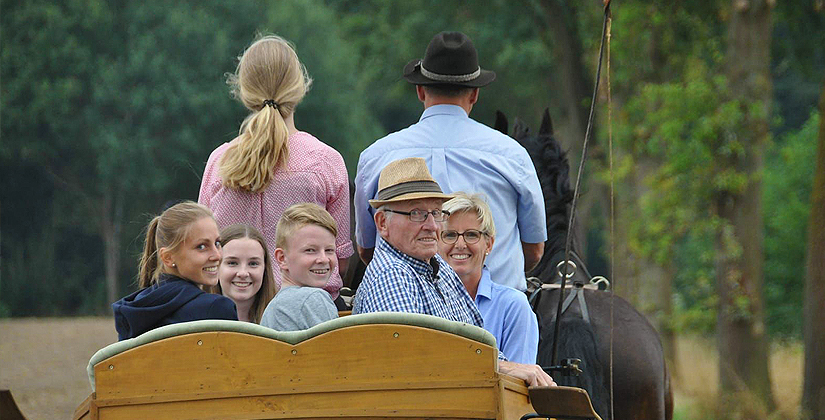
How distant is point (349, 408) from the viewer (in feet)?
11.7

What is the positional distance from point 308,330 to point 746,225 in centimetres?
967

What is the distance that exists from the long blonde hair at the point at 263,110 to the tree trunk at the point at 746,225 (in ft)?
26.7

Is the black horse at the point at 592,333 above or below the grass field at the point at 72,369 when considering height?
above

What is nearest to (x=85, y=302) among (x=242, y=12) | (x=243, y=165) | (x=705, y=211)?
(x=242, y=12)

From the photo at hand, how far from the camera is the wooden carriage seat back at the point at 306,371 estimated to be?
3.52m

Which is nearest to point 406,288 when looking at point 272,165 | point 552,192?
point 272,165

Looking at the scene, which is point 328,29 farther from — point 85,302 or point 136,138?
point 85,302

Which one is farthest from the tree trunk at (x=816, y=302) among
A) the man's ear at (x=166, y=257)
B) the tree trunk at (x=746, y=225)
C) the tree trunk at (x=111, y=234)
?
the tree trunk at (x=111, y=234)

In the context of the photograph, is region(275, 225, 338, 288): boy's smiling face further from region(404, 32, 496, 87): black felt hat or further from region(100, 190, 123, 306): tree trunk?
region(100, 190, 123, 306): tree trunk

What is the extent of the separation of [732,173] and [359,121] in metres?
20.2

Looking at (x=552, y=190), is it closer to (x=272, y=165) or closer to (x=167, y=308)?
(x=272, y=165)

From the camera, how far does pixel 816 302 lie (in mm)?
9203

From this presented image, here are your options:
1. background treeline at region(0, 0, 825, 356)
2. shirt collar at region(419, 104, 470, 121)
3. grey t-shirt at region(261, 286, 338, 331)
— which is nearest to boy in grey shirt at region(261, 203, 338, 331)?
grey t-shirt at region(261, 286, 338, 331)

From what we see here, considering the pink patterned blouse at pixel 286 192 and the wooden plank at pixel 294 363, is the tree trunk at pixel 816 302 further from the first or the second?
the wooden plank at pixel 294 363
